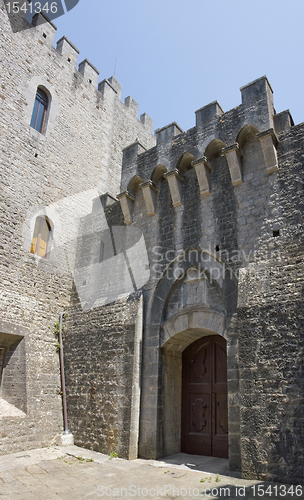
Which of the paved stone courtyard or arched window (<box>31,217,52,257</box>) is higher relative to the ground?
arched window (<box>31,217,52,257</box>)

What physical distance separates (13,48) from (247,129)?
6.26m

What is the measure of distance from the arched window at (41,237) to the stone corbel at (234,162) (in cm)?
467

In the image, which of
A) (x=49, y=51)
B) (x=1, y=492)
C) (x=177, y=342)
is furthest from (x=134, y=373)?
(x=49, y=51)

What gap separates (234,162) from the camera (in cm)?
659

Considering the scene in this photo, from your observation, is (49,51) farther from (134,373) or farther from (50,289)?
(134,373)

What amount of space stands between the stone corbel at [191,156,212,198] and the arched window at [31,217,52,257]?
3.96 meters

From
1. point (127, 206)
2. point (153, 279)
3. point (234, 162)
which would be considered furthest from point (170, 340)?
point (234, 162)

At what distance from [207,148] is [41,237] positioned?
443 centimetres

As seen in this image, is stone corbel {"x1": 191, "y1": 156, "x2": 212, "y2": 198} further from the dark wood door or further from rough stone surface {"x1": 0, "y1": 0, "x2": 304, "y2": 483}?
the dark wood door

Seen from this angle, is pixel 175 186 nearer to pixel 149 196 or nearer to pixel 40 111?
pixel 149 196

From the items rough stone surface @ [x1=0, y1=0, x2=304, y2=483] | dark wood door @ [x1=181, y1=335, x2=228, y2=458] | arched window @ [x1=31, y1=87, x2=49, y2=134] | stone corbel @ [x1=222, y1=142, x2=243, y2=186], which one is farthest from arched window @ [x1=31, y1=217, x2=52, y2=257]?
stone corbel @ [x1=222, y1=142, x2=243, y2=186]

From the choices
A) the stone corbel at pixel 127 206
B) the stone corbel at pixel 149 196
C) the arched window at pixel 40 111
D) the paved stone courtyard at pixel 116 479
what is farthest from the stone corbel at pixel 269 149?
A: the arched window at pixel 40 111

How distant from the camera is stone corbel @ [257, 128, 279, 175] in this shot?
6.17 m

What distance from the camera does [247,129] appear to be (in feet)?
22.0
